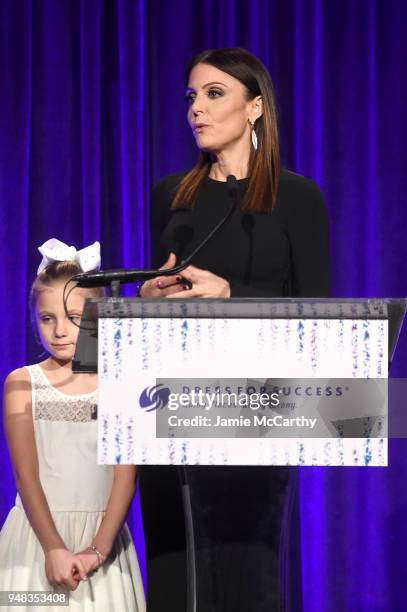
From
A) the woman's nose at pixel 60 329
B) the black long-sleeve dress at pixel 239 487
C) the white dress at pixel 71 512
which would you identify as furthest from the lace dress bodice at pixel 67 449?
the black long-sleeve dress at pixel 239 487

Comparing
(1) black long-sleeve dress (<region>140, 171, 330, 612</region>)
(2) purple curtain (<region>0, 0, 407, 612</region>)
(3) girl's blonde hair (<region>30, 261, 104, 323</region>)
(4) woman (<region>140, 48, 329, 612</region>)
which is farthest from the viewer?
(2) purple curtain (<region>0, 0, 407, 612</region>)

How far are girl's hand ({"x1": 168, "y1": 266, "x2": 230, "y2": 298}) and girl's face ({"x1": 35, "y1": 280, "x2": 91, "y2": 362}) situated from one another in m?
0.59

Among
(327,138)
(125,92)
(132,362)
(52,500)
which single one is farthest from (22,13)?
(132,362)

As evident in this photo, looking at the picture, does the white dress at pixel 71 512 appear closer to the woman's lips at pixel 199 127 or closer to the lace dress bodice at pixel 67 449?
the lace dress bodice at pixel 67 449

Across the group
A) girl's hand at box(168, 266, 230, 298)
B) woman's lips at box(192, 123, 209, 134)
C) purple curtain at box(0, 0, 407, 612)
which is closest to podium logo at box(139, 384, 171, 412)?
girl's hand at box(168, 266, 230, 298)

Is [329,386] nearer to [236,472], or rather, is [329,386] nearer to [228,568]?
[236,472]

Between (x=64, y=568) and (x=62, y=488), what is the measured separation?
0.21 m

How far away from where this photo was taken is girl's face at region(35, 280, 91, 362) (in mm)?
2168

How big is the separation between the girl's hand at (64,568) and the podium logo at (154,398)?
78cm

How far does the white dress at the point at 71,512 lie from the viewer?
2.04 metres

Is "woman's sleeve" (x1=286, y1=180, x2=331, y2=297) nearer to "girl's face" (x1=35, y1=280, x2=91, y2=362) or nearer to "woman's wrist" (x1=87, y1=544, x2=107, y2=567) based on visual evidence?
"girl's face" (x1=35, y1=280, x2=91, y2=362)

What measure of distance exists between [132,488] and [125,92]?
1.58 m

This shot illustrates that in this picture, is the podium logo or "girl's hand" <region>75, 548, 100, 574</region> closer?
the podium logo

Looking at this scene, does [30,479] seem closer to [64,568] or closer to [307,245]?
[64,568]
